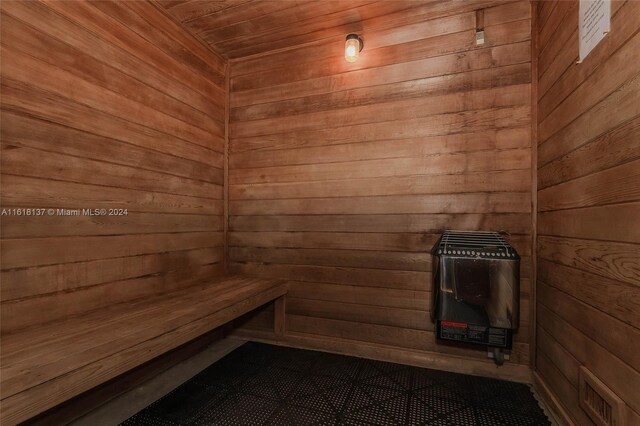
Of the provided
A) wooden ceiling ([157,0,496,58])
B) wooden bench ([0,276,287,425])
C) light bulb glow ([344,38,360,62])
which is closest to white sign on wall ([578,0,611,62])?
wooden ceiling ([157,0,496,58])

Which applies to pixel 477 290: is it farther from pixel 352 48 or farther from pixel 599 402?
pixel 352 48

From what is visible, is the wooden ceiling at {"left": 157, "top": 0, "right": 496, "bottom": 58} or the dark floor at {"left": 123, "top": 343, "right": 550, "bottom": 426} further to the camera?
the wooden ceiling at {"left": 157, "top": 0, "right": 496, "bottom": 58}

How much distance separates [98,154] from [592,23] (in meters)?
2.42

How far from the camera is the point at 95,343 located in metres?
1.21

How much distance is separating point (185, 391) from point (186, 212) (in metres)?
1.17

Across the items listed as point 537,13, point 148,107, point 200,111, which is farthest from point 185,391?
point 537,13

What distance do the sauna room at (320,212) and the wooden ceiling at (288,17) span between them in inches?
0.8

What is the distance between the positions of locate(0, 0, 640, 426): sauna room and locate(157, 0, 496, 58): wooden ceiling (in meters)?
0.02

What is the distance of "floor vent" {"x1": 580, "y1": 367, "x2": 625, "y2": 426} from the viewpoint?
1126mm

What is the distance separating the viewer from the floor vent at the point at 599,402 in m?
1.13

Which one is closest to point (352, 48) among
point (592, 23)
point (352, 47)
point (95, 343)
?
point (352, 47)

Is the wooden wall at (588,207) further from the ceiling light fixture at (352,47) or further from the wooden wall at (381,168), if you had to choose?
the ceiling light fixture at (352,47)

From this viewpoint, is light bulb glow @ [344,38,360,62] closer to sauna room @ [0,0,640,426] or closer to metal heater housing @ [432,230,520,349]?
sauna room @ [0,0,640,426]

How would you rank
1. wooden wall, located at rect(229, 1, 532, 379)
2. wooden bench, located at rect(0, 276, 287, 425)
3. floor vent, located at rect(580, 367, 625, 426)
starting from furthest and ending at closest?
wooden wall, located at rect(229, 1, 532, 379) < floor vent, located at rect(580, 367, 625, 426) < wooden bench, located at rect(0, 276, 287, 425)
